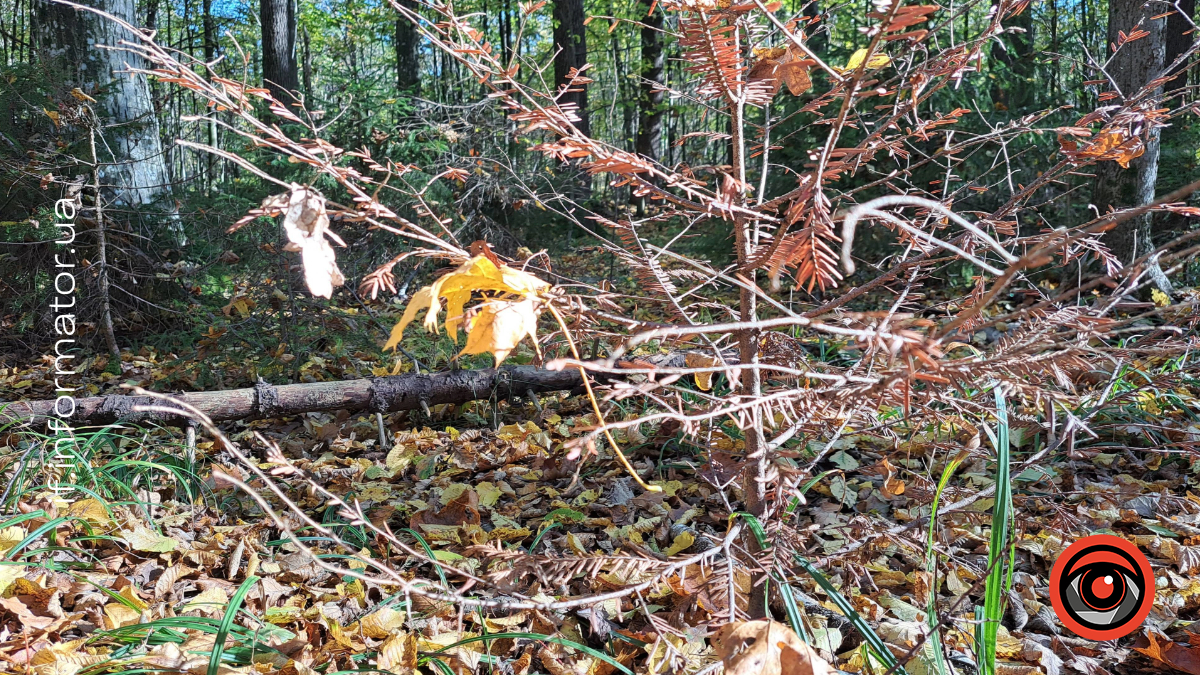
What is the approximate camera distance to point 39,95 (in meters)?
4.51

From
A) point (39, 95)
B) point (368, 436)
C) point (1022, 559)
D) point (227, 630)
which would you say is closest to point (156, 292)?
point (39, 95)

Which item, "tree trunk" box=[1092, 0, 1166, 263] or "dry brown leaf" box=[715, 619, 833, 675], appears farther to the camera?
"tree trunk" box=[1092, 0, 1166, 263]

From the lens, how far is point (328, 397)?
125 inches

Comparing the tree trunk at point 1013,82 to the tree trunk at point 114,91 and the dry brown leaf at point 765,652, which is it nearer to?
the dry brown leaf at point 765,652

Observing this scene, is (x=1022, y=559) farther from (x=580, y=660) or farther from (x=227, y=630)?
(x=227, y=630)

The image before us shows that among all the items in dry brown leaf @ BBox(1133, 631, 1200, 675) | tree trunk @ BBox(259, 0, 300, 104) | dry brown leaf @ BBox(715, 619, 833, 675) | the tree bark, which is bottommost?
dry brown leaf @ BBox(1133, 631, 1200, 675)

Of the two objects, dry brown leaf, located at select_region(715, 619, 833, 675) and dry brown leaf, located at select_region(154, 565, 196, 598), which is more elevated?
dry brown leaf, located at select_region(715, 619, 833, 675)

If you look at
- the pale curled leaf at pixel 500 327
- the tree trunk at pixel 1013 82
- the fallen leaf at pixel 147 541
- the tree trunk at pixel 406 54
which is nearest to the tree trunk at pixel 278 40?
the tree trunk at pixel 406 54

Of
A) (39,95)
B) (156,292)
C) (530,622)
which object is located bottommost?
(530,622)

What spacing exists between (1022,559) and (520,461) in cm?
188

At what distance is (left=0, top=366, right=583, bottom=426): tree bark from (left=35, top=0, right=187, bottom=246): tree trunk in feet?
7.08

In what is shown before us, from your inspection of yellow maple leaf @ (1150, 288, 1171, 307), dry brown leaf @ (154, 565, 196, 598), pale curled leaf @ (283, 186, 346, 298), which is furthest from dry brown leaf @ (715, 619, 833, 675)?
yellow maple leaf @ (1150, 288, 1171, 307)

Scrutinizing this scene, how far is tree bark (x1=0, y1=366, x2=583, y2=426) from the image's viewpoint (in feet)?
9.93

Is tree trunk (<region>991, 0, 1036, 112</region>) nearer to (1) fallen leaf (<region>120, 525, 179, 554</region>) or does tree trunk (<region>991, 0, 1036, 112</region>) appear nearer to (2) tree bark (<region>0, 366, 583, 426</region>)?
(2) tree bark (<region>0, 366, 583, 426</region>)
